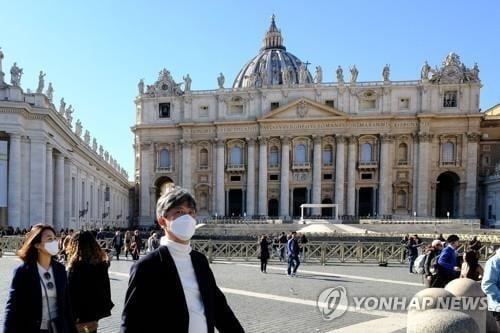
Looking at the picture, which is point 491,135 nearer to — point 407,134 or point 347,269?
point 407,134

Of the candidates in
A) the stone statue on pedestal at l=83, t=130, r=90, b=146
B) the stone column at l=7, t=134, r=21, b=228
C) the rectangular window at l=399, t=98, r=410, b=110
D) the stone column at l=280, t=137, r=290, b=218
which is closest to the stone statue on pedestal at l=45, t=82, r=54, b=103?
the stone column at l=7, t=134, r=21, b=228

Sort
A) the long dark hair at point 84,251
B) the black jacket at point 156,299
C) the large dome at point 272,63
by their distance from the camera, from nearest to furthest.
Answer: the black jacket at point 156,299 → the long dark hair at point 84,251 → the large dome at point 272,63

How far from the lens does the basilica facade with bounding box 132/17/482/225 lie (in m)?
55.8

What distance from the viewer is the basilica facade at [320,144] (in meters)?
55.8

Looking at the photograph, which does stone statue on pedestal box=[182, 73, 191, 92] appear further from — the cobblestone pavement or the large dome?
the cobblestone pavement

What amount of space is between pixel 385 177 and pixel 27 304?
55586mm

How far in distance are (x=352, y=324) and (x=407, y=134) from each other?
52.5 metres

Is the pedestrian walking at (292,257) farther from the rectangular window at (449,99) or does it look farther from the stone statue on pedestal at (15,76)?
the rectangular window at (449,99)

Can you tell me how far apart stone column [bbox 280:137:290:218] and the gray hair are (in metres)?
55.2

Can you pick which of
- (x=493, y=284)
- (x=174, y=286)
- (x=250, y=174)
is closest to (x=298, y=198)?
(x=250, y=174)

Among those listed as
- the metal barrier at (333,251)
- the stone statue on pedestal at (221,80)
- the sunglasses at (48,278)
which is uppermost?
the stone statue on pedestal at (221,80)

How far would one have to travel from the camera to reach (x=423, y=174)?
55.2 m

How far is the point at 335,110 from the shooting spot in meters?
56.7

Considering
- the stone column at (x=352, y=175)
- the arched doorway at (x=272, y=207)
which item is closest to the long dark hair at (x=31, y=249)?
the stone column at (x=352, y=175)
